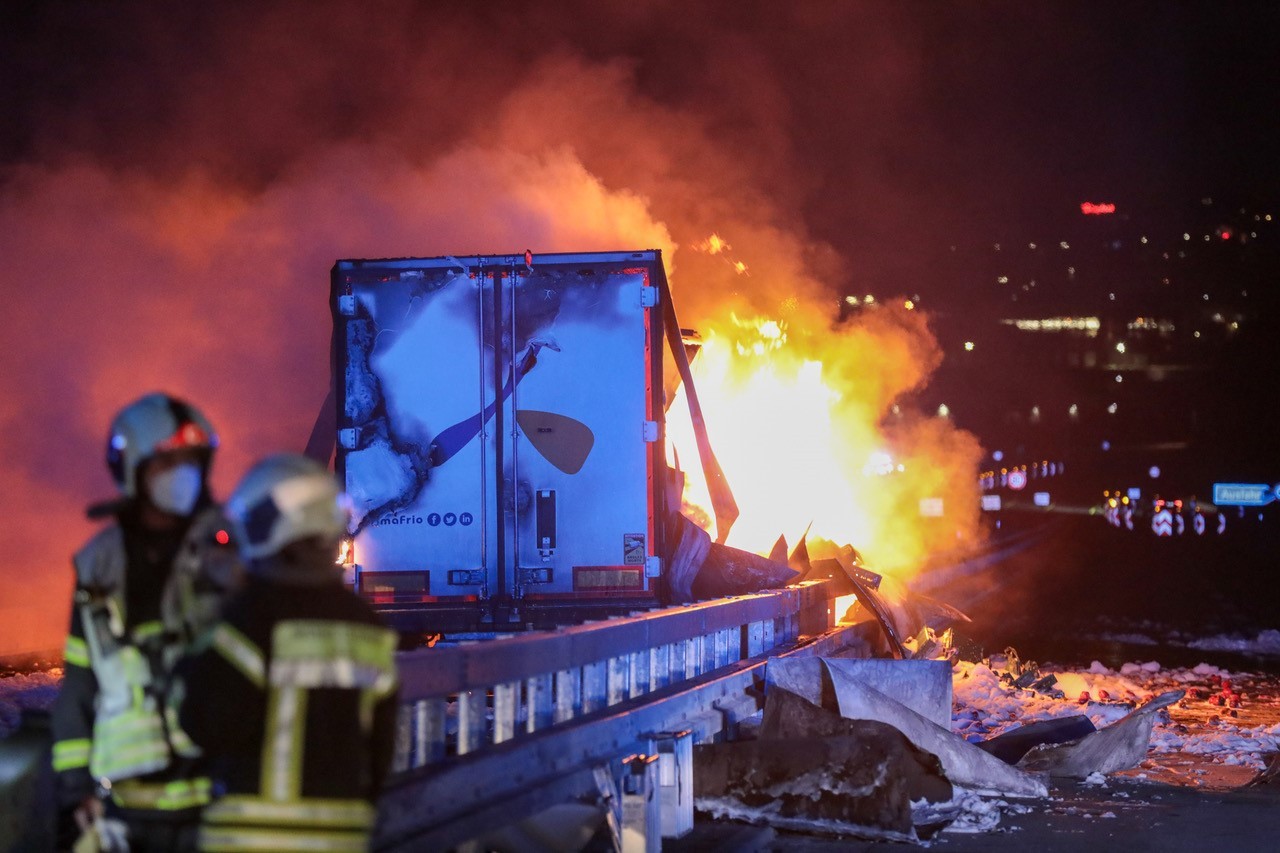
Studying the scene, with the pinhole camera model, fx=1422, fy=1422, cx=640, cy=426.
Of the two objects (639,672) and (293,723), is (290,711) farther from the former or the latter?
(639,672)

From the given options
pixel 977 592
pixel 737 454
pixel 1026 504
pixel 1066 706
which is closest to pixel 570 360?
pixel 1066 706

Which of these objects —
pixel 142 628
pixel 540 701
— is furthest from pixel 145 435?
pixel 540 701

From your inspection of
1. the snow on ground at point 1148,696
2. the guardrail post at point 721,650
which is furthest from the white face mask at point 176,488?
the guardrail post at point 721,650

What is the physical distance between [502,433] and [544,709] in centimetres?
349

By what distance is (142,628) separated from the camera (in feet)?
11.9

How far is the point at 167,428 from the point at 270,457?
1.62 ft

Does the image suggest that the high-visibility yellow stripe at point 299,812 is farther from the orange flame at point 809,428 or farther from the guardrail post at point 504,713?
the orange flame at point 809,428

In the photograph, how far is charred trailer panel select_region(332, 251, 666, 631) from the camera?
31.5 feet

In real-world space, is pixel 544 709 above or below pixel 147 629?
below

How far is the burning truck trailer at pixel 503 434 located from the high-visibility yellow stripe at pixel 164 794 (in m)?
5.96

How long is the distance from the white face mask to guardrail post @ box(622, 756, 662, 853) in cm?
309

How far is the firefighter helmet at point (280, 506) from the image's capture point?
10.7 ft

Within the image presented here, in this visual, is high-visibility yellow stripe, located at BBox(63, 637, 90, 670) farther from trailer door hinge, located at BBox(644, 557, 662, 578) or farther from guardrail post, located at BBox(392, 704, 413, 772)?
trailer door hinge, located at BBox(644, 557, 662, 578)

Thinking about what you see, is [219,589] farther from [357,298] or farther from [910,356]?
[910,356]
